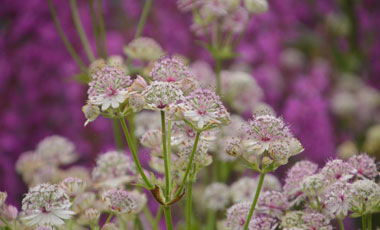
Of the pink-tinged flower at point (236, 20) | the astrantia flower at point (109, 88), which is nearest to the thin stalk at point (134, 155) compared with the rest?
the astrantia flower at point (109, 88)

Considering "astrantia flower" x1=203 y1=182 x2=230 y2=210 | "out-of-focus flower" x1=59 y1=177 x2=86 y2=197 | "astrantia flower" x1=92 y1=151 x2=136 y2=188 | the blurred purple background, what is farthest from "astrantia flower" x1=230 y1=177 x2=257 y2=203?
the blurred purple background

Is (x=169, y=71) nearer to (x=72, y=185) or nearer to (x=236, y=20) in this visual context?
(x=72, y=185)

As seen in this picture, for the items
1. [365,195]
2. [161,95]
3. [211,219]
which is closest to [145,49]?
[211,219]

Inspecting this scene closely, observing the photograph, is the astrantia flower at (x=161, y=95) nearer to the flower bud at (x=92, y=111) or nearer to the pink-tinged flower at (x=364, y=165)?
the flower bud at (x=92, y=111)

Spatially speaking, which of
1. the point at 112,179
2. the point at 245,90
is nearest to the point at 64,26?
the point at 245,90

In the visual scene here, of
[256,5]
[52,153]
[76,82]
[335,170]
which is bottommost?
[335,170]
